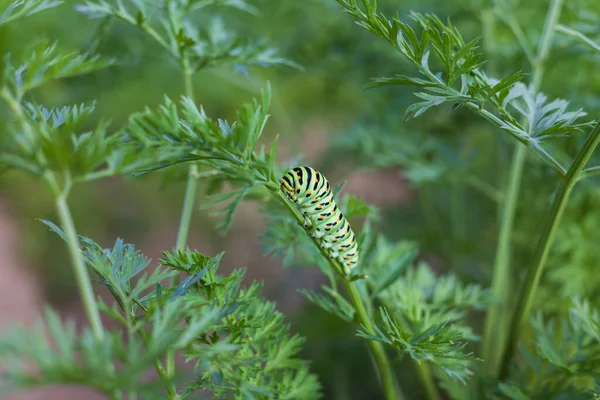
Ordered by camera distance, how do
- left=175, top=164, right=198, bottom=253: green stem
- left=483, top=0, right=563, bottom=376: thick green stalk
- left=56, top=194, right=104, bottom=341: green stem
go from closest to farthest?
1. left=56, top=194, right=104, bottom=341: green stem
2. left=175, top=164, right=198, bottom=253: green stem
3. left=483, top=0, right=563, bottom=376: thick green stalk

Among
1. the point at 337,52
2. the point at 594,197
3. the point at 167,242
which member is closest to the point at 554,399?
the point at 594,197

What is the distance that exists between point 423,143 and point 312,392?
616mm

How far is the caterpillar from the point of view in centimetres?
56

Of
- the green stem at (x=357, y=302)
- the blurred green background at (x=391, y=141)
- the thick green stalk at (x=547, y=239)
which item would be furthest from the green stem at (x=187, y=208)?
the thick green stalk at (x=547, y=239)

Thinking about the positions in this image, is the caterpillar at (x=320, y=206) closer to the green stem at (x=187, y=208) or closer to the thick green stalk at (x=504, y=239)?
the green stem at (x=187, y=208)

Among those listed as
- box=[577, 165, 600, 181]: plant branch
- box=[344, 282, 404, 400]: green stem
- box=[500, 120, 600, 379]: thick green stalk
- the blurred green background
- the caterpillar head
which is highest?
the blurred green background

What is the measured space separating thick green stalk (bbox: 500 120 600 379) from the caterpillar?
0.20m

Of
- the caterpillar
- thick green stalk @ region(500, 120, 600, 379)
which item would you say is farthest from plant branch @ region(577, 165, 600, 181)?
the caterpillar

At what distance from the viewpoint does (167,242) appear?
6.97 ft

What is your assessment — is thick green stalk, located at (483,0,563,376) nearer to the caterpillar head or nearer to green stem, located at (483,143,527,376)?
green stem, located at (483,143,527,376)

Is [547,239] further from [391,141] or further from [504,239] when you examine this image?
[391,141]

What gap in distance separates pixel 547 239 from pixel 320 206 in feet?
0.77

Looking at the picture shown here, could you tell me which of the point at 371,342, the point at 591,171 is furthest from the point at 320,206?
the point at 591,171

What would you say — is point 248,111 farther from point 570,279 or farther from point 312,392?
point 570,279
